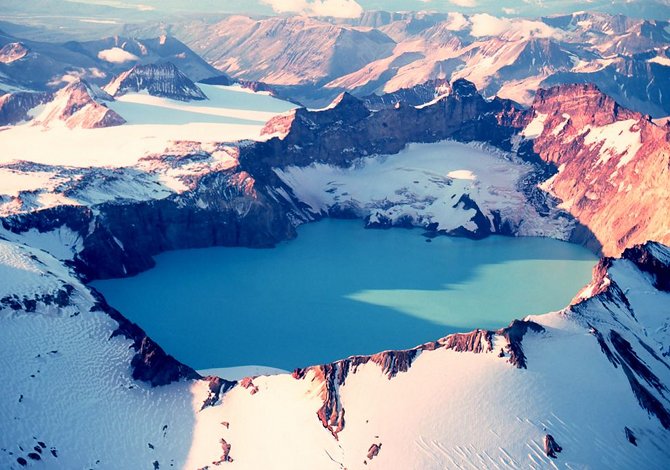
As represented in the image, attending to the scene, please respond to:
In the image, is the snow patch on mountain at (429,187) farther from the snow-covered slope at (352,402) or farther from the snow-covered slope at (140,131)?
the snow-covered slope at (352,402)

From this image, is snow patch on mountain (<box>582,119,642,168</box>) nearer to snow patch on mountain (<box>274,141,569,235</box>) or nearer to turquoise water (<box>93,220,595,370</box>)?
snow patch on mountain (<box>274,141,569,235</box>)

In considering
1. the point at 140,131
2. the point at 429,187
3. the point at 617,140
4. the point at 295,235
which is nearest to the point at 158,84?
the point at 140,131

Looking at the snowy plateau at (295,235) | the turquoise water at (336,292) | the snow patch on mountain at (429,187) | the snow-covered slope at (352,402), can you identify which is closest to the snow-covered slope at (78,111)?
the snowy plateau at (295,235)

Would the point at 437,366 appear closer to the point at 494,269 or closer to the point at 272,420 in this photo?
the point at 272,420

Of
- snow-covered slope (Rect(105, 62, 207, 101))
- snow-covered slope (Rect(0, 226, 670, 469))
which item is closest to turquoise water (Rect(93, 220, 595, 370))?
snow-covered slope (Rect(0, 226, 670, 469))

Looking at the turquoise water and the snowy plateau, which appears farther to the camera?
the turquoise water

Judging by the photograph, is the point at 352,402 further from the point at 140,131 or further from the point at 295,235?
the point at 140,131
